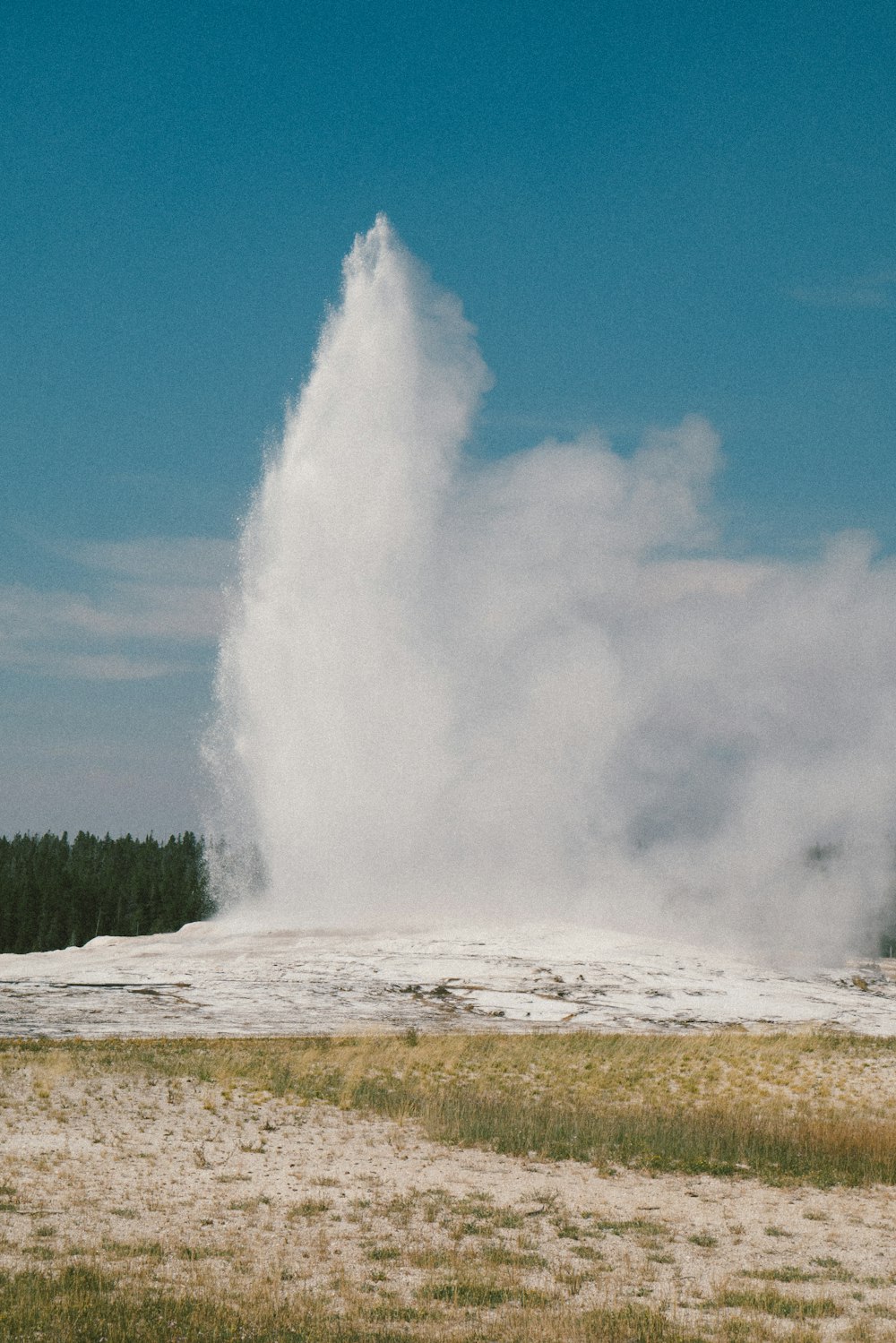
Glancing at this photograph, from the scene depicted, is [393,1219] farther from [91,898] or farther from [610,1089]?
[91,898]

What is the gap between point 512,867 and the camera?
2373 inches

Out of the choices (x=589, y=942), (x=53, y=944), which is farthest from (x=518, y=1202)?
(x=53, y=944)

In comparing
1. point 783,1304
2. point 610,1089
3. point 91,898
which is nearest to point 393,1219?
point 783,1304

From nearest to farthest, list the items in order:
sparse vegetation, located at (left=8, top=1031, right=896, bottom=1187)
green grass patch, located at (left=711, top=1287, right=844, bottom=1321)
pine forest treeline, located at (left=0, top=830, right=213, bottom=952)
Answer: green grass patch, located at (left=711, top=1287, right=844, bottom=1321) < sparse vegetation, located at (left=8, top=1031, right=896, bottom=1187) < pine forest treeline, located at (left=0, top=830, right=213, bottom=952)

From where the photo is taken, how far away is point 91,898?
3863 inches

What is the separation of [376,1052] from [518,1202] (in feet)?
44.3

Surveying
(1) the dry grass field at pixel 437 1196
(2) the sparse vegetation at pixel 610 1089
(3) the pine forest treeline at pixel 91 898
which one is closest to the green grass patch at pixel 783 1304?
(1) the dry grass field at pixel 437 1196

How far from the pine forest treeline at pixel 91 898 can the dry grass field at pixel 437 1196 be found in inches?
2719

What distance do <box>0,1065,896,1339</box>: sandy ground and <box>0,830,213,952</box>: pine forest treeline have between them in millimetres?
74857

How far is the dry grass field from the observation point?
10.1m

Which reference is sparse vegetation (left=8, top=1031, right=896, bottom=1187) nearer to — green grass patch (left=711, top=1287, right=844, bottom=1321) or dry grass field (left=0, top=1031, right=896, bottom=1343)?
dry grass field (left=0, top=1031, right=896, bottom=1343)

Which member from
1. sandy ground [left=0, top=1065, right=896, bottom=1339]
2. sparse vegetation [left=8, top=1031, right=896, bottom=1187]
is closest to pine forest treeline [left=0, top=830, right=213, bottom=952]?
sparse vegetation [left=8, top=1031, right=896, bottom=1187]

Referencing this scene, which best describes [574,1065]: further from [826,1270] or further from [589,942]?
[589,942]

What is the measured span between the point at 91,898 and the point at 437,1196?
8910cm
